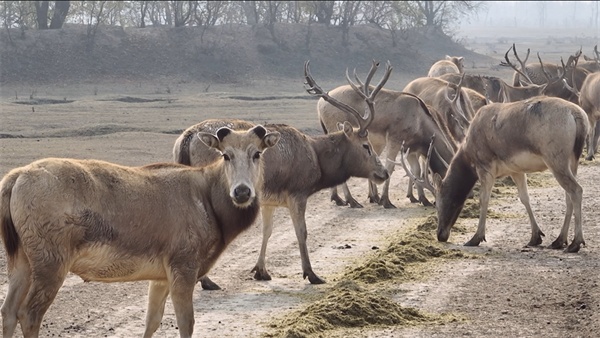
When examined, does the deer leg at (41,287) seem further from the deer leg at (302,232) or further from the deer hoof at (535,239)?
the deer hoof at (535,239)

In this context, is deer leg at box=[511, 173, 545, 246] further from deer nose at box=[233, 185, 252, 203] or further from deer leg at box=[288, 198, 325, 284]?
deer nose at box=[233, 185, 252, 203]

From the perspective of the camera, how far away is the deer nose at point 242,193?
8.34 m

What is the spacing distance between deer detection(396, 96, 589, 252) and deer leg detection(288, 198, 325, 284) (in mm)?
2778

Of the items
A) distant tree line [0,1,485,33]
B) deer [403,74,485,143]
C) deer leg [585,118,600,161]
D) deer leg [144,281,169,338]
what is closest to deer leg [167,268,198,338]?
deer leg [144,281,169,338]

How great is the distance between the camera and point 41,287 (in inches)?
295

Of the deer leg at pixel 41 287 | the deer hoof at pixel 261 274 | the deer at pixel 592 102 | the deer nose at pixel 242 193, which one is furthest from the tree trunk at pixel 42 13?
the deer leg at pixel 41 287

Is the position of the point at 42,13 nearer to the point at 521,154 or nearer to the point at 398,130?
the point at 398,130

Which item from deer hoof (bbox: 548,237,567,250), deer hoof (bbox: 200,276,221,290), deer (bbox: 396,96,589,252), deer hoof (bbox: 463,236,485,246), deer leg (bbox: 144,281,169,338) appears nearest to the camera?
deer leg (bbox: 144,281,169,338)

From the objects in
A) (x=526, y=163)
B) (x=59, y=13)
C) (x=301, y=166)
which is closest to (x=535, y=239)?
(x=526, y=163)

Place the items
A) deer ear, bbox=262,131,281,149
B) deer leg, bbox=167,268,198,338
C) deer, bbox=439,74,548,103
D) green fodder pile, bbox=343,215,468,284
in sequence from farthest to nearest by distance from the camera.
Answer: deer, bbox=439,74,548,103, green fodder pile, bbox=343,215,468,284, deer ear, bbox=262,131,281,149, deer leg, bbox=167,268,198,338

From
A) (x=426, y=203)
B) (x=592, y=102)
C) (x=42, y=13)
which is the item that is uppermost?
(x=42, y=13)

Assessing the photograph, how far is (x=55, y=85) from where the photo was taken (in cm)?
4000

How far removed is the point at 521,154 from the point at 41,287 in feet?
25.7

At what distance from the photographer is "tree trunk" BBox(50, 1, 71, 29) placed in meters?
51.0
